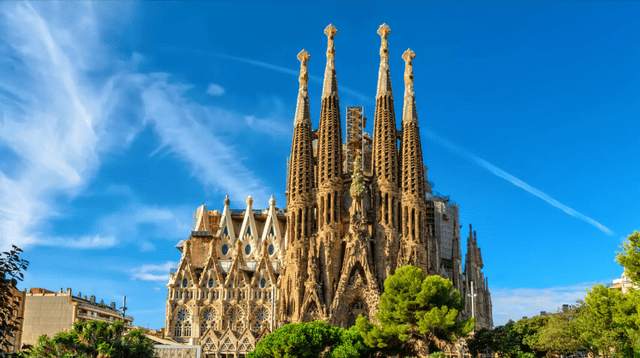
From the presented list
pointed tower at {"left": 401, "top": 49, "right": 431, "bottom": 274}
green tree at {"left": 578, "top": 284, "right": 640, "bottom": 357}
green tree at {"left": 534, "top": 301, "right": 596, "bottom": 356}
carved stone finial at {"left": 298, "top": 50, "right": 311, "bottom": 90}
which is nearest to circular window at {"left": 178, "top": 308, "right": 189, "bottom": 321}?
pointed tower at {"left": 401, "top": 49, "right": 431, "bottom": 274}

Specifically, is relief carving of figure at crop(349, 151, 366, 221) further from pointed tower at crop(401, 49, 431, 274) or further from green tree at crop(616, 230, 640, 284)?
green tree at crop(616, 230, 640, 284)

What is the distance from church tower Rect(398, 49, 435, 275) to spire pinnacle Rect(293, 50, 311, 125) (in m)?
9.44

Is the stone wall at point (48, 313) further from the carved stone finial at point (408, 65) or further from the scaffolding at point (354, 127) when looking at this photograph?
the carved stone finial at point (408, 65)

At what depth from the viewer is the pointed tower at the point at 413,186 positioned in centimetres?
5250

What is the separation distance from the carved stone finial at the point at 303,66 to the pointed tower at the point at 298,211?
952 millimetres

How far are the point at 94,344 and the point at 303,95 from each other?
37501 millimetres

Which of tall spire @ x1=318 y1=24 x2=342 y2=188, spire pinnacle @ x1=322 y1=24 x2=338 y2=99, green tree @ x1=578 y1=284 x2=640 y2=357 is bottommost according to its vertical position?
green tree @ x1=578 y1=284 x2=640 y2=357

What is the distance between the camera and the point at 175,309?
189ft

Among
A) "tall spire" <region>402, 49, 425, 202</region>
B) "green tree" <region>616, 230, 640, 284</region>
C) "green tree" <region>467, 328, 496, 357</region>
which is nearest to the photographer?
"green tree" <region>616, 230, 640, 284</region>

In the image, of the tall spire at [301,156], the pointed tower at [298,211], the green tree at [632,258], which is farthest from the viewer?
the tall spire at [301,156]

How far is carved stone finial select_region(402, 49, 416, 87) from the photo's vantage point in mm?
59688

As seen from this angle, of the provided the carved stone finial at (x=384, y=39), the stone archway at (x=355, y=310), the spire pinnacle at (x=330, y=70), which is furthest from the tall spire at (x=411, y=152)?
the stone archway at (x=355, y=310)

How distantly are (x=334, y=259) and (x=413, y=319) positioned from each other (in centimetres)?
1398

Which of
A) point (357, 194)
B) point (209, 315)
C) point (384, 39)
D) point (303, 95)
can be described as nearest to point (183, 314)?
point (209, 315)
